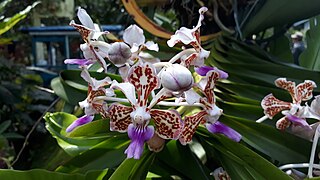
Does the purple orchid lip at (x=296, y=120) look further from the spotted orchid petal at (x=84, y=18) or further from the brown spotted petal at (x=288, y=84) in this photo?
the spotted orchid petal at (x=84, y=18)

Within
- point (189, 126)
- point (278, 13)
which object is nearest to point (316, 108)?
point (189, 126)

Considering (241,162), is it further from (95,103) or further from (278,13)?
(278,13)

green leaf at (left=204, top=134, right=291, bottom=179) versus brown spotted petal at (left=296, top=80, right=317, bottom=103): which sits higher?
brown spotted petal at (left=296, top=80, right=317, bottom=103)

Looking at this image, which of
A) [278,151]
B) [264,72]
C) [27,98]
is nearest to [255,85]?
[264,72]

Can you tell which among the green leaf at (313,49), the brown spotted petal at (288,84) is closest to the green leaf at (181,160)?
the brown spotted petal at (288,84)

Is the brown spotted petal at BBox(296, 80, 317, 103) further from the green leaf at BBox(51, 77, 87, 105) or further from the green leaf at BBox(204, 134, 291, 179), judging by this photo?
the green leaf at BBox(51, 77, 87, 105)

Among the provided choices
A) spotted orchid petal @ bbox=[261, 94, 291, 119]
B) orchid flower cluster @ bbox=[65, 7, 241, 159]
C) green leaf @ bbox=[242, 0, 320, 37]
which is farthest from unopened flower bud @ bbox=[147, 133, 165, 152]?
green leaf @ bbox=[242, 0, 320, 37]

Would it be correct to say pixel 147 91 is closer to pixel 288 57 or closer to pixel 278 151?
pixel 278 151

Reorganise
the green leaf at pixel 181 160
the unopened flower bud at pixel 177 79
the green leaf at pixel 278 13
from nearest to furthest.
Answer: the unopened flower bud at pixel 177 79
the green leaf at pixel 181 160
the green leaf at pixel 278 13
